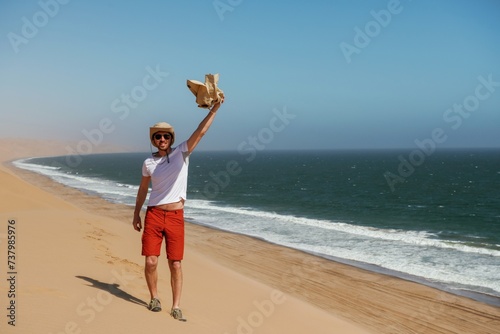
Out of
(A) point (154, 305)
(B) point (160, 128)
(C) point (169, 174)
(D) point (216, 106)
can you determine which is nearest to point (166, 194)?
(C) point (169, 174)

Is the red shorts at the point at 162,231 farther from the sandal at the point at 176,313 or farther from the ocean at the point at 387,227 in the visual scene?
the ocean at the point at 387,227

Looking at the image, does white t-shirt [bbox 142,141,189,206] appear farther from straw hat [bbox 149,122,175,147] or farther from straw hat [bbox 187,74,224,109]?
straw hat [bbox 187,74,224,109]

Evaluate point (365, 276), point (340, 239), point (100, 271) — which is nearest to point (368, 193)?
point (340, 239)

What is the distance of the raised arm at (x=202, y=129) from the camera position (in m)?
4.62

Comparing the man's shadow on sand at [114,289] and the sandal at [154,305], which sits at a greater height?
the sandal at [154,305]

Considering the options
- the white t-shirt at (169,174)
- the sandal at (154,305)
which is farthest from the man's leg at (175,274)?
the white t-shirt at (169,174)

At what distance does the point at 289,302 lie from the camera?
8508 millimetres

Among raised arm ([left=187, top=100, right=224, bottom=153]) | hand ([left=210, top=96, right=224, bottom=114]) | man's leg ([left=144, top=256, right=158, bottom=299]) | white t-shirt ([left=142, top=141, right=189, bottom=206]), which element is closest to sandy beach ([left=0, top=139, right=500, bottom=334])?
man's leg ([left=144, top=256, right=158, bottom=299])

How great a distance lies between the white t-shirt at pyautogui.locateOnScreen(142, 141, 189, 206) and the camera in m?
4.73

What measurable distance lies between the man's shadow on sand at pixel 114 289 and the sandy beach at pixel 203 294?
14mm

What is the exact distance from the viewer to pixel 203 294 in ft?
24.8

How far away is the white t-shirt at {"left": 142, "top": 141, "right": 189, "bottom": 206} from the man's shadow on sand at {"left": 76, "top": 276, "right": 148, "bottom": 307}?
1.58 metres

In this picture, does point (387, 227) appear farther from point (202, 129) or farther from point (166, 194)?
point (202, 129)

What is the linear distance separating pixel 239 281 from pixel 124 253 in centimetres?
283
